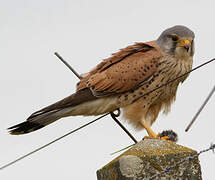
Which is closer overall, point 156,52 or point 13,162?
point 13,162

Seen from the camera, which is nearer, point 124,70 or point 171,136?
point 171,136

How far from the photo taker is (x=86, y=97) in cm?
512

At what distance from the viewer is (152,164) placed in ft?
8.70

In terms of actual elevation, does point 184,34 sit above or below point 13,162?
below

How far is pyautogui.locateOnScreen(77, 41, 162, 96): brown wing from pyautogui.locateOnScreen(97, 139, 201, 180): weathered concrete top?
2321 millimetres

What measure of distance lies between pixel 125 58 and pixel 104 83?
0.48 m

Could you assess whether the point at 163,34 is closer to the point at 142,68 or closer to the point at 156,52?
the point at 156,52

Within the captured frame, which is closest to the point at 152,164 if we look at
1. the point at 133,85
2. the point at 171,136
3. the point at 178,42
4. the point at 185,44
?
the point at 171,136

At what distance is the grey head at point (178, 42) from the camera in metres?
5.06

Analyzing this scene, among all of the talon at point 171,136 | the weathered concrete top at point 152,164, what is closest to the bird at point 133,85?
the talon at point 171,136

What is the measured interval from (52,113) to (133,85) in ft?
3.52

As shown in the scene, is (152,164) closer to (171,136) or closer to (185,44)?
(171,136)

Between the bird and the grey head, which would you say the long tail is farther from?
the grey head

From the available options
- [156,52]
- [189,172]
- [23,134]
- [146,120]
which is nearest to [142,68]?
[156,52]
